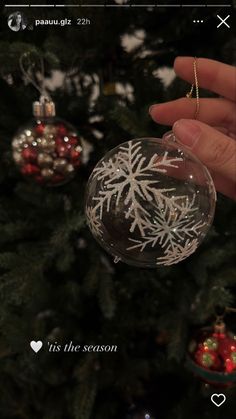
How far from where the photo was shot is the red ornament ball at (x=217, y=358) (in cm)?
83

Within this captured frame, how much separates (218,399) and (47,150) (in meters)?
0.66

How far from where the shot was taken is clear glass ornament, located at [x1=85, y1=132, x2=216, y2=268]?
1.46 feet

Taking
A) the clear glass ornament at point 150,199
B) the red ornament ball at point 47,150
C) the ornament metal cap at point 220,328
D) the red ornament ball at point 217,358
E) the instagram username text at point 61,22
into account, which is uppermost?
the instagram username text at point 61,22

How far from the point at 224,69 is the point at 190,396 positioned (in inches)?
27.1

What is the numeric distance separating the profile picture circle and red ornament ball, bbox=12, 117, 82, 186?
17cm

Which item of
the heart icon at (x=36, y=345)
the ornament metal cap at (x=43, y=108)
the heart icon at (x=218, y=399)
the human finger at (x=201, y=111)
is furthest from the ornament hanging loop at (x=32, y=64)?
the heart icon at (x=218, y=399)

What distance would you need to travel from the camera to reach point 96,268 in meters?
0.83

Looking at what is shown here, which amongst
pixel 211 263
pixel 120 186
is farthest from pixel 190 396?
pixel 120 186

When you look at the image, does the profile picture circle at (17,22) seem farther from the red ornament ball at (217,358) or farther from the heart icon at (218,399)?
the heart icon at (218,399)

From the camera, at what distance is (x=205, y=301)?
78cm

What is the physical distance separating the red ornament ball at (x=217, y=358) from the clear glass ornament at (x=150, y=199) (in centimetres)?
44

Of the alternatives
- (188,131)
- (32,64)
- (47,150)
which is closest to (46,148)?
(47,150)
